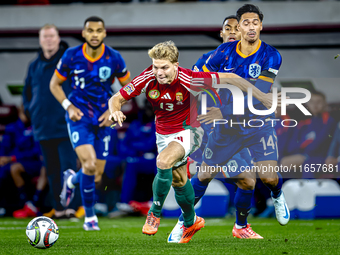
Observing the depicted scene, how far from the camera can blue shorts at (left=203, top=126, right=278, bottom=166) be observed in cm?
527

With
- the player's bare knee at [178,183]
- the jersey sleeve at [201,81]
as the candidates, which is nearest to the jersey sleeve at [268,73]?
the jersey sleeve at [201,81]

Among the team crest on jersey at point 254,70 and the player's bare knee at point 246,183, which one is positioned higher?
the team crest on jersey at point 254,70

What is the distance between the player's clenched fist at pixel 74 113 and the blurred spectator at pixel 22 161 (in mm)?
2289

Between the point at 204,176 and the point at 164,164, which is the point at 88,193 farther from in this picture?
the point at 164,164

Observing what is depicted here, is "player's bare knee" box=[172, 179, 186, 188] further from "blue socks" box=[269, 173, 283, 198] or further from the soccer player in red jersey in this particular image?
"blue socks" box=[269, 173, 283, 198]

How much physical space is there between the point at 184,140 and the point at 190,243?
0.95m

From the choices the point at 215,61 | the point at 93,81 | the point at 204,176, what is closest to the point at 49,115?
the point at 93,81

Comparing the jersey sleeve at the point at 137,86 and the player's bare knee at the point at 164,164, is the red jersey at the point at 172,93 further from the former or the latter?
the player's bare knee at the point at 164,164

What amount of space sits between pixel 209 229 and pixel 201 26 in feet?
18.0

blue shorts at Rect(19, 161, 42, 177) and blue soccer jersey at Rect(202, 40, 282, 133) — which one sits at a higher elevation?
blue soccer jersey at Rect(202, 40, 282, 133)

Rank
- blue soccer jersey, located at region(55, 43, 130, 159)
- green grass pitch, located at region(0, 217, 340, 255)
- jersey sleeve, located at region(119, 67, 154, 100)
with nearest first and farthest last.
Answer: green grass pitch, located at region(0, 217, 340, 255)
jersey sleeve, located at region(119, 67, 154, 100)
blue soccer jersey, located at region(55, 43, 130, 159)

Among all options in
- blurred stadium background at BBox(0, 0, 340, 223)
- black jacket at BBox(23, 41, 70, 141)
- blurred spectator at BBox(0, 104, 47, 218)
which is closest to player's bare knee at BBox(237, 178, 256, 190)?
black jacket at BBox(23, 41, 70, 141)

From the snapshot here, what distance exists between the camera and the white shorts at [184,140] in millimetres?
4812

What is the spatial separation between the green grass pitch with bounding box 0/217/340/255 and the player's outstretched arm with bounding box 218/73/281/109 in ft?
4.42
